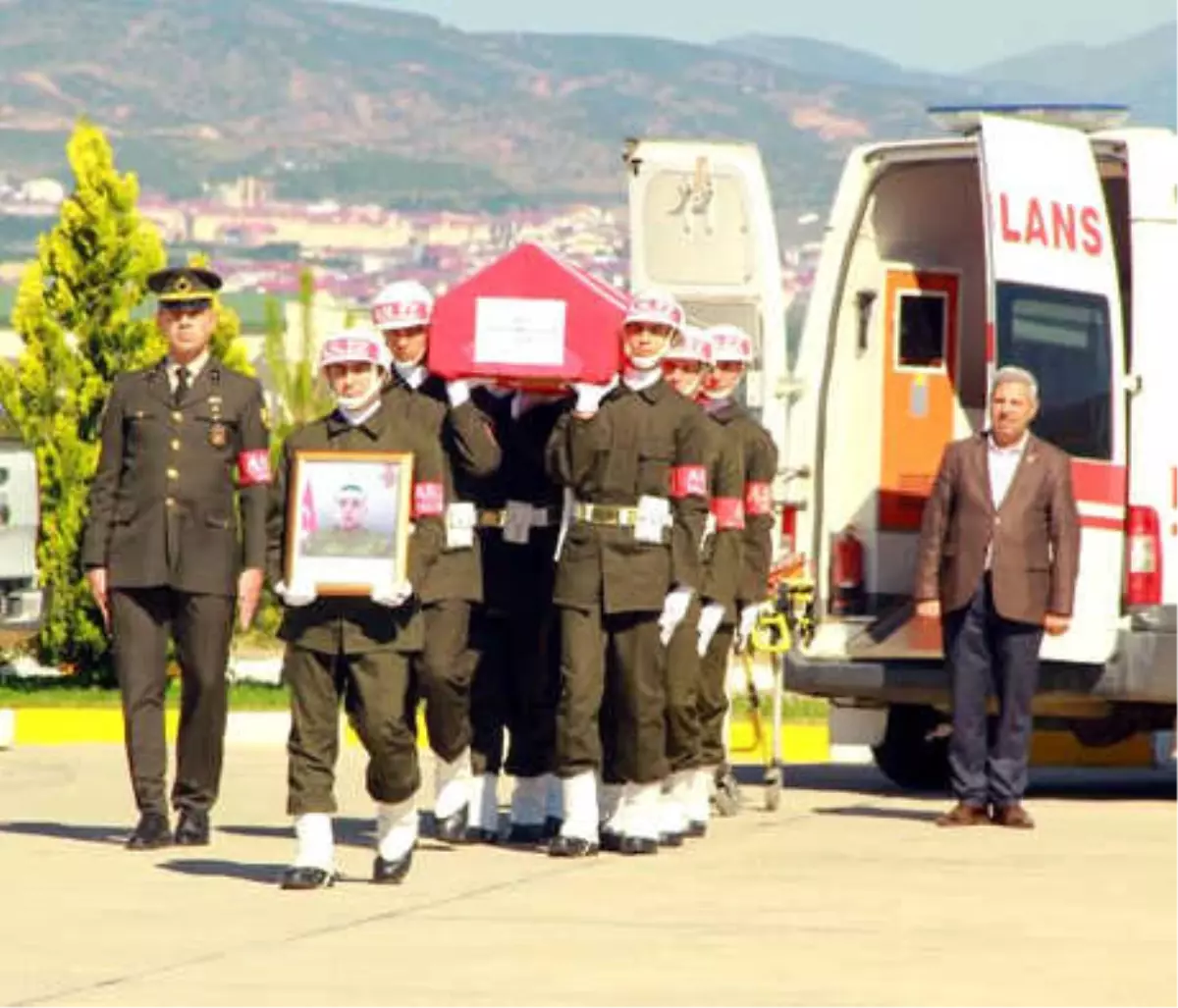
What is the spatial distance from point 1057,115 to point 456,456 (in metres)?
3.78

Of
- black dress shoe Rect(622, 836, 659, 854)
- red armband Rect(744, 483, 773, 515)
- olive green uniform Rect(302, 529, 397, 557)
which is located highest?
red armband Rect(744, 483, 773, 515)

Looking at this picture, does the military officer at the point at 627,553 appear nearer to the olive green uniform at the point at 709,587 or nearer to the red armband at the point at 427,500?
the olive green uniform at the point at 709,587

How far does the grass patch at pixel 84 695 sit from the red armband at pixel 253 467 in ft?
27.6

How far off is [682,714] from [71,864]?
2.32 m

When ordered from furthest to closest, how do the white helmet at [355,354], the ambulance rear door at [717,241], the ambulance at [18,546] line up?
the ambulance at [18,546] < the ambulance rear door at [717,241] < the white helmet at [355,354]

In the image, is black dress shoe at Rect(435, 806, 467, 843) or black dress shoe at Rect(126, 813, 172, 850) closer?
black dress shoe at Rect(126, 813, 172, 850)

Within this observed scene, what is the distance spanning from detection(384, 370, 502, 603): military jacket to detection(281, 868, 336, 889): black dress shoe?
1.52 meters

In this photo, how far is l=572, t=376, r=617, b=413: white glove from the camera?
1571 cm

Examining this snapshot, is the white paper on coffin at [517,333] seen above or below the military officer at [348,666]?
above

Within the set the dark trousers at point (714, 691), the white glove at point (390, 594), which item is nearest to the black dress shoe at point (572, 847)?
the dark trousers at point (714, 691)

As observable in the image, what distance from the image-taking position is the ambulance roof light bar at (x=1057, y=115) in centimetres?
1827

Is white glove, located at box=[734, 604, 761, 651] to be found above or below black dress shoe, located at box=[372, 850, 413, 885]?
above

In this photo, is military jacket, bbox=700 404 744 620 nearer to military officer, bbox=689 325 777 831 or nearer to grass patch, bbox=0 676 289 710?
military officer, bbox=689 325 777 831

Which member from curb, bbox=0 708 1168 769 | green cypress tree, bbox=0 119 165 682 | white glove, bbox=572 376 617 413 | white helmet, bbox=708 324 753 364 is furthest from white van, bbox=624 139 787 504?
green cypress tree, bbox=0 119 165 682
